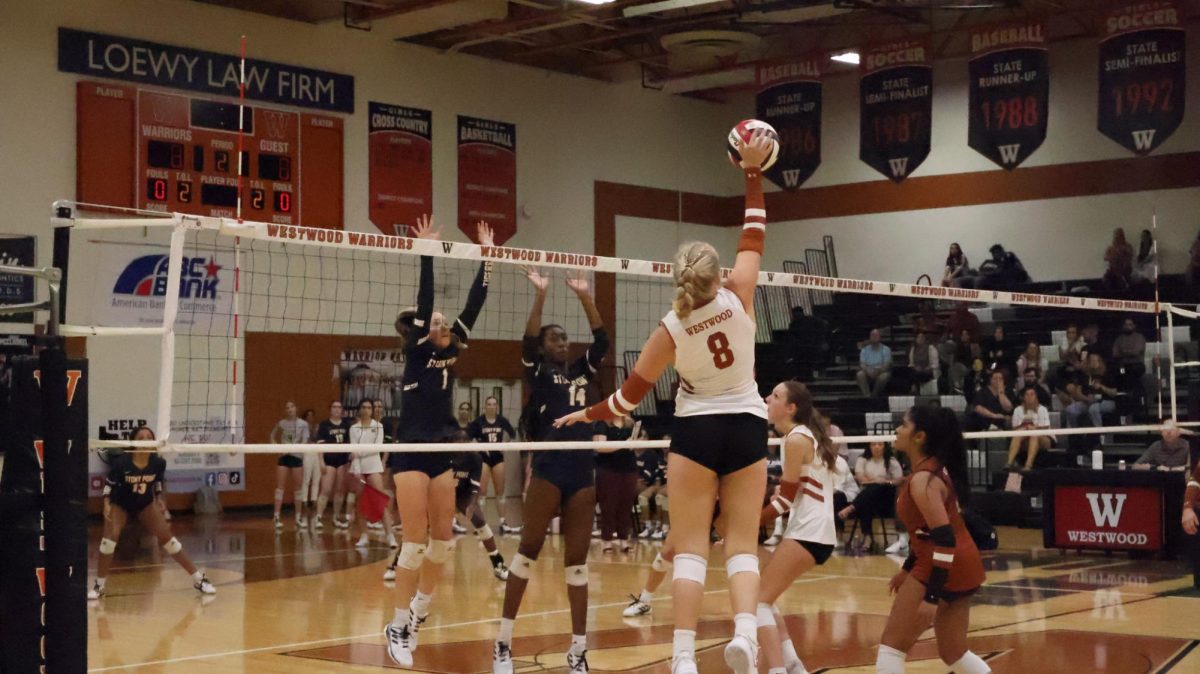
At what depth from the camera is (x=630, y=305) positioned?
25.2 metres

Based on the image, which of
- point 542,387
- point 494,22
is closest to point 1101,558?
point 542,387

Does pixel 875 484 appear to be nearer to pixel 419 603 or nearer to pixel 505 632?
pixel 419 603

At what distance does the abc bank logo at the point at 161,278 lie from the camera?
19.6m

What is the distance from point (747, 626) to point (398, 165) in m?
18.6

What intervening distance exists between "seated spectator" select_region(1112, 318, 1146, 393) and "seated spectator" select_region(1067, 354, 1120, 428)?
209 mm

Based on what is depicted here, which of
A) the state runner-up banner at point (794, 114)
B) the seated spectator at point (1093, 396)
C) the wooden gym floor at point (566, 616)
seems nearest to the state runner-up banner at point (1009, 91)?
the state runner-up banner at point (794, 114)

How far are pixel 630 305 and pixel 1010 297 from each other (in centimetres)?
1407

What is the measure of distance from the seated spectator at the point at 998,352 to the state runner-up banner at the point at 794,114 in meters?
4.37

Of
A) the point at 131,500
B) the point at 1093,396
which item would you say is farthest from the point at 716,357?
the point at 1093,396

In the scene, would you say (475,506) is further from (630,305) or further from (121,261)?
(630,305)

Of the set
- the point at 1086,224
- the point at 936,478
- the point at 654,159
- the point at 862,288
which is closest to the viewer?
the point at 936,478

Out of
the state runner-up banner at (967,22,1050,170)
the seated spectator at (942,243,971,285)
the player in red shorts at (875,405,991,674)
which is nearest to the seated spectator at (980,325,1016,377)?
the seated spectator at (942,243,971,285)

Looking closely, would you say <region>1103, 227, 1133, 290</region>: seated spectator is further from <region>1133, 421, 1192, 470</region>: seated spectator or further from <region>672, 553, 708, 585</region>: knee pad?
<region>672, 553, 708, 585</region>: knee pad

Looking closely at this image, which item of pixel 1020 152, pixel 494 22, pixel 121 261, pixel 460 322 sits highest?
pixel 494 22
